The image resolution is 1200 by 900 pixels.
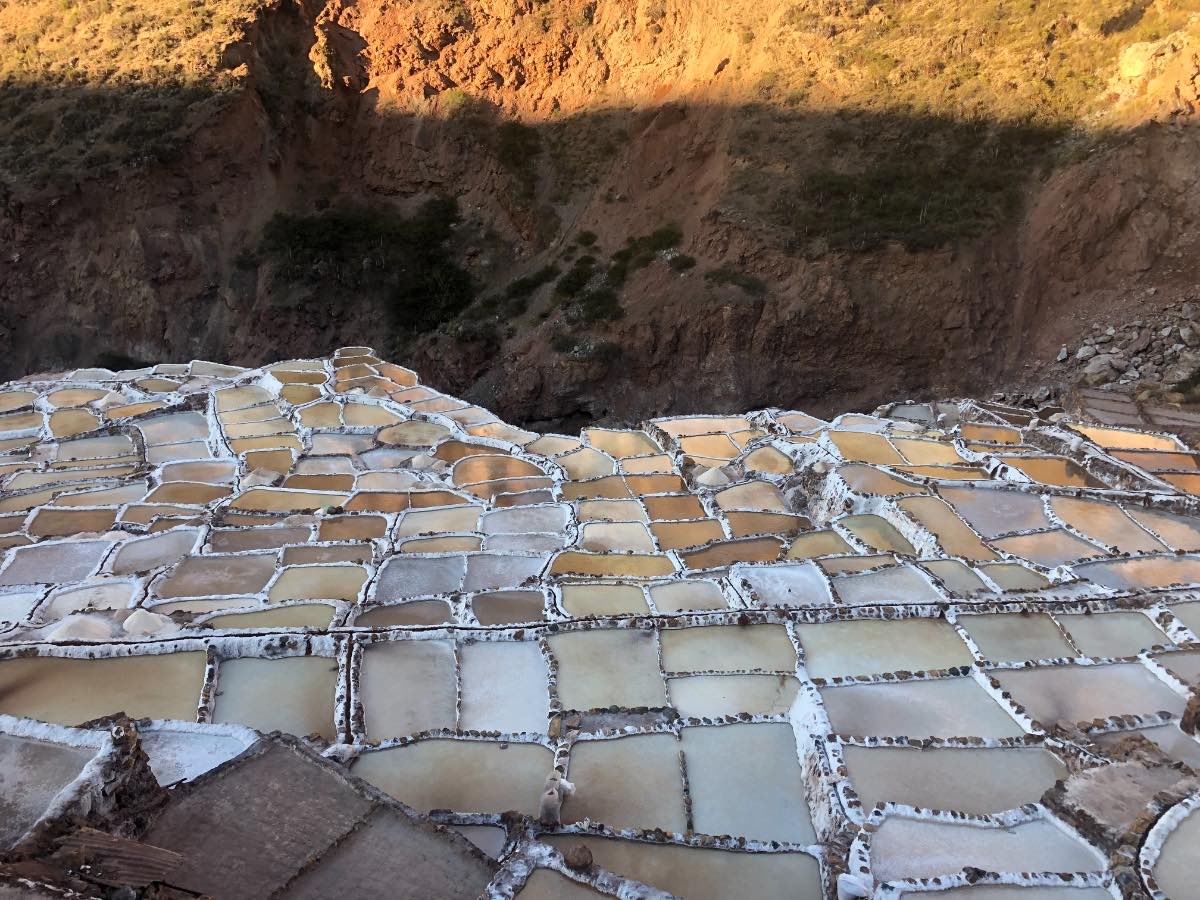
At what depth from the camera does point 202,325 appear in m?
18.6

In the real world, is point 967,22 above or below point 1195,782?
above

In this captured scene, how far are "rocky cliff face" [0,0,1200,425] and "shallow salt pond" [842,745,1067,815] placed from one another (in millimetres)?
11772

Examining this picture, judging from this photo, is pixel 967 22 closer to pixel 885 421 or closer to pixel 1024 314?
pixel 1024 314

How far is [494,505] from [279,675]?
2.68 meters

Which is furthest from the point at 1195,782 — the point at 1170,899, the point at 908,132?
the point at 908,132

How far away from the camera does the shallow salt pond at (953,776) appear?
9.44 feet

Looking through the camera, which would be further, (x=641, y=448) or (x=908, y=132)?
(x=908, y=132)

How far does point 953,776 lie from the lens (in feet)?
9.83

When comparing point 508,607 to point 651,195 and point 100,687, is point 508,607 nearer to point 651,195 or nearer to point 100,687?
point 100,687

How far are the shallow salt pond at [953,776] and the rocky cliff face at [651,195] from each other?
11772 mm

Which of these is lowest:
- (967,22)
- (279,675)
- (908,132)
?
(279,675)

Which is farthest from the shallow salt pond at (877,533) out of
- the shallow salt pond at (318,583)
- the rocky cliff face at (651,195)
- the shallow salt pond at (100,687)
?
the rocky cliff face at (651,195)

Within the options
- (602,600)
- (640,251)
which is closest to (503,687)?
(602,600)

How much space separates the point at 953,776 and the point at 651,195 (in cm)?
1622
